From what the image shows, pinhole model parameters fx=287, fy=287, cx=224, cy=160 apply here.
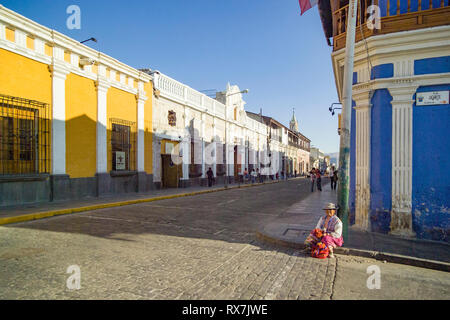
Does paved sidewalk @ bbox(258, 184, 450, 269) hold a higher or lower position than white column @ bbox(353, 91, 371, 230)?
lower

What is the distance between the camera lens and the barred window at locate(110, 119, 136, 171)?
14609 mm

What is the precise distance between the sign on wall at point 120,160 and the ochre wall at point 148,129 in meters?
1.74

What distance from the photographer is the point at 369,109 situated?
6930mm

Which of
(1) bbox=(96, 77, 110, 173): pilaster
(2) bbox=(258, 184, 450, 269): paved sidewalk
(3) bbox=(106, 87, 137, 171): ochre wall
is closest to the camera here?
(2) bbox=(258, 184, 450, 269): paved sidewalk

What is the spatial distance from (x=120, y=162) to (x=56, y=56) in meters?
5.69

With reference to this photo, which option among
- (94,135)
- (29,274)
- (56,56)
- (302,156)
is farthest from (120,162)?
(302,156)

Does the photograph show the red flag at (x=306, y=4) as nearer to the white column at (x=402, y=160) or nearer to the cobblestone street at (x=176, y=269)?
the white column at (x=402, y=160)

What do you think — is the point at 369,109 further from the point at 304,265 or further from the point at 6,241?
the point at 6,241

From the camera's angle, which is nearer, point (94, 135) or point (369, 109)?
point (369, 109)

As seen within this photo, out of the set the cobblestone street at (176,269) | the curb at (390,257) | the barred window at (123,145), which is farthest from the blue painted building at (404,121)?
the barred window at (123,145)

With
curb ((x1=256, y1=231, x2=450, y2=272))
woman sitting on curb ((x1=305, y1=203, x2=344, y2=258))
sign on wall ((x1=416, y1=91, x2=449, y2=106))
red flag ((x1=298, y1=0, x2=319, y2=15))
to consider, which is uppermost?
red flag ((x1=298, y1=0, x2=319, y2=15))

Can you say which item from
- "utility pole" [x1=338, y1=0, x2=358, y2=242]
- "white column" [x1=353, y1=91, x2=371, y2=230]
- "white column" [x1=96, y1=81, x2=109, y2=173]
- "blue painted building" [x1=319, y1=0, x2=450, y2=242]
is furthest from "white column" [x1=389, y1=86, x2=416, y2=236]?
"white column" [x1=96, y1=81, x2=109, y2=173]

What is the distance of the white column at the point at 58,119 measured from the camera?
11.2 meters

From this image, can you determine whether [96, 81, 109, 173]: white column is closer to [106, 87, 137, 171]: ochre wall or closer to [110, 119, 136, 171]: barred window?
[106, 87, 137, 171]: ochre wall
